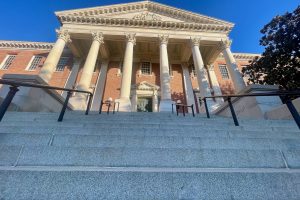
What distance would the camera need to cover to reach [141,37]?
16188 mm

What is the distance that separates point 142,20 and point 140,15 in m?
1.72

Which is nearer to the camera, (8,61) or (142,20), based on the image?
(142,20)

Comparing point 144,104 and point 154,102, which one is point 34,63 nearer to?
point 144,104

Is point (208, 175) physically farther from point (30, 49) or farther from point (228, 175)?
point (30, 49)

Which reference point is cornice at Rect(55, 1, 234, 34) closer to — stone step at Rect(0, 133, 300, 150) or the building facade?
the building facade

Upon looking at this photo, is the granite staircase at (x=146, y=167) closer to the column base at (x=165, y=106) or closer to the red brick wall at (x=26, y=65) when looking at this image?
the column base at (x=165, y=106)

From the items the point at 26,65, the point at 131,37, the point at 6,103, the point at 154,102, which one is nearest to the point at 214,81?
the point at 154,102

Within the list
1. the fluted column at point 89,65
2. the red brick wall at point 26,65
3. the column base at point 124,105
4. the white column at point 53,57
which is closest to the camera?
the column base at point 124,105

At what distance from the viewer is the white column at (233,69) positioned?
1302 cm

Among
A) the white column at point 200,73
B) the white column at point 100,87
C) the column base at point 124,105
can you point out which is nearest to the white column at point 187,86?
the white column at point 200,73

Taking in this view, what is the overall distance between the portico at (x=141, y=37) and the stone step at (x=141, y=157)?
32.6 ft

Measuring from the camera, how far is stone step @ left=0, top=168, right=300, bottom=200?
5.17 feet

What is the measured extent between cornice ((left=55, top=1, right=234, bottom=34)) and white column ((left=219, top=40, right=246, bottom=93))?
195cm

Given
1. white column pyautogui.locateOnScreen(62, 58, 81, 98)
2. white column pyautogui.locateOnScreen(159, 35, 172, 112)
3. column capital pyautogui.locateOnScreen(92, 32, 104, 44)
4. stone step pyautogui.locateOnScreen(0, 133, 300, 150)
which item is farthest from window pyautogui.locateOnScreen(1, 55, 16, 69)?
stone step pyautogui.locateOnScreen(0, 133, 300, 150)
